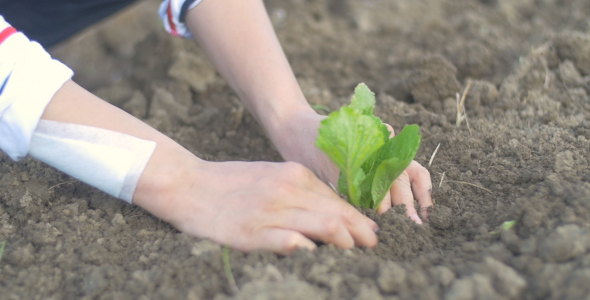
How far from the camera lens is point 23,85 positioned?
1339mm

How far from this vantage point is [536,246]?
121 cm

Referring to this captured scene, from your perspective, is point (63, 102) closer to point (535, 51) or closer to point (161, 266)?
point (161, 266)

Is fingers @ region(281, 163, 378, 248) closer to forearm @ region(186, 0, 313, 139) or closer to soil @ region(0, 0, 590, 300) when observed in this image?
soil @ region(0, 0, 590, 300)

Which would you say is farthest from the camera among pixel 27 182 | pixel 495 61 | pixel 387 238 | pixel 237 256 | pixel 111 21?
pixel 111 21

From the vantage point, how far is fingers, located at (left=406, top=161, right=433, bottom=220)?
1.57 meters

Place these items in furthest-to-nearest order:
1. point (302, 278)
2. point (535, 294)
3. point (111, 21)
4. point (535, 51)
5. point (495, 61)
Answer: point (111, 21)
point (495, 61)
point (535, 51)
point (302, 278)
point (535, 294)

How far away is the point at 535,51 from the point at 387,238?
5.18 ft

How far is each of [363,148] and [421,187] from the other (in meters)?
0.38

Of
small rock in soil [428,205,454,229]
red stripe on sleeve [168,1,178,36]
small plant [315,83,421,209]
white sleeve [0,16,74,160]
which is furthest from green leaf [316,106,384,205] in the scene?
red stripe on sleeve [168,1,178,36]

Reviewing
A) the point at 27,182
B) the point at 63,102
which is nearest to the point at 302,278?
the point at 63,102

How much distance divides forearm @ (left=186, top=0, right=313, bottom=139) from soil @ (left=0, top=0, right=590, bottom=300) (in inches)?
12.6

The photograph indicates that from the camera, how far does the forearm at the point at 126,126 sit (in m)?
1.38

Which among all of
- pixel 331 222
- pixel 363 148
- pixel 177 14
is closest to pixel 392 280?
pixel 331 222

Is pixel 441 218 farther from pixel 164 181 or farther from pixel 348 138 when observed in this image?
pixel 164 181
